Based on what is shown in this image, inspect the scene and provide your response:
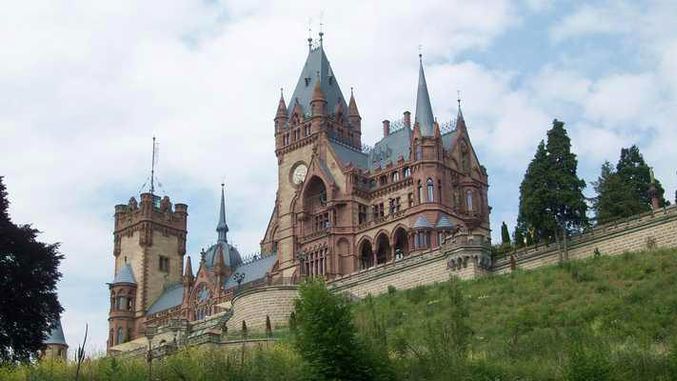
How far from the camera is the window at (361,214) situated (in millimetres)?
91875

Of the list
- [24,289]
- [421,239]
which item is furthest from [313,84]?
[24,289]

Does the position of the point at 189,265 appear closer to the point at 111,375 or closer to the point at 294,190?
the point at 294,190

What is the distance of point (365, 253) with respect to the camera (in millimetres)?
91375

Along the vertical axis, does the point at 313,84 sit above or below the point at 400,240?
above

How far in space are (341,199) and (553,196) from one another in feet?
83.5

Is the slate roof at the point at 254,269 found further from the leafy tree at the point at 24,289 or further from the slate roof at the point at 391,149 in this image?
the leafy tree at the point at 24,289

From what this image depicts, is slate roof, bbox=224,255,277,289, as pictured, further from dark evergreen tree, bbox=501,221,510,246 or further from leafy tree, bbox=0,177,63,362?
leafy tree, bbox=0,177,63,362

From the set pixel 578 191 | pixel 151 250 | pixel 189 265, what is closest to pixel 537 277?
pixel 578 191

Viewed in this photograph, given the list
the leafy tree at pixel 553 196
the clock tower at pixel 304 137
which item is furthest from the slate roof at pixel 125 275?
the leafy tree at pixel 553 196

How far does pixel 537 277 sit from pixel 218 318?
92.1 feet

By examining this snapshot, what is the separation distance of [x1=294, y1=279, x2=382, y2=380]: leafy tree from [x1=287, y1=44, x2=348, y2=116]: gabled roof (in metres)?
53.4

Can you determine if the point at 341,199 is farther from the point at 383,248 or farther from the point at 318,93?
the point at 318,93

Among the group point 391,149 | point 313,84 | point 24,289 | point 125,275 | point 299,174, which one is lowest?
point 24,289

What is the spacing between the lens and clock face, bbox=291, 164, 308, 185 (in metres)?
97.4
